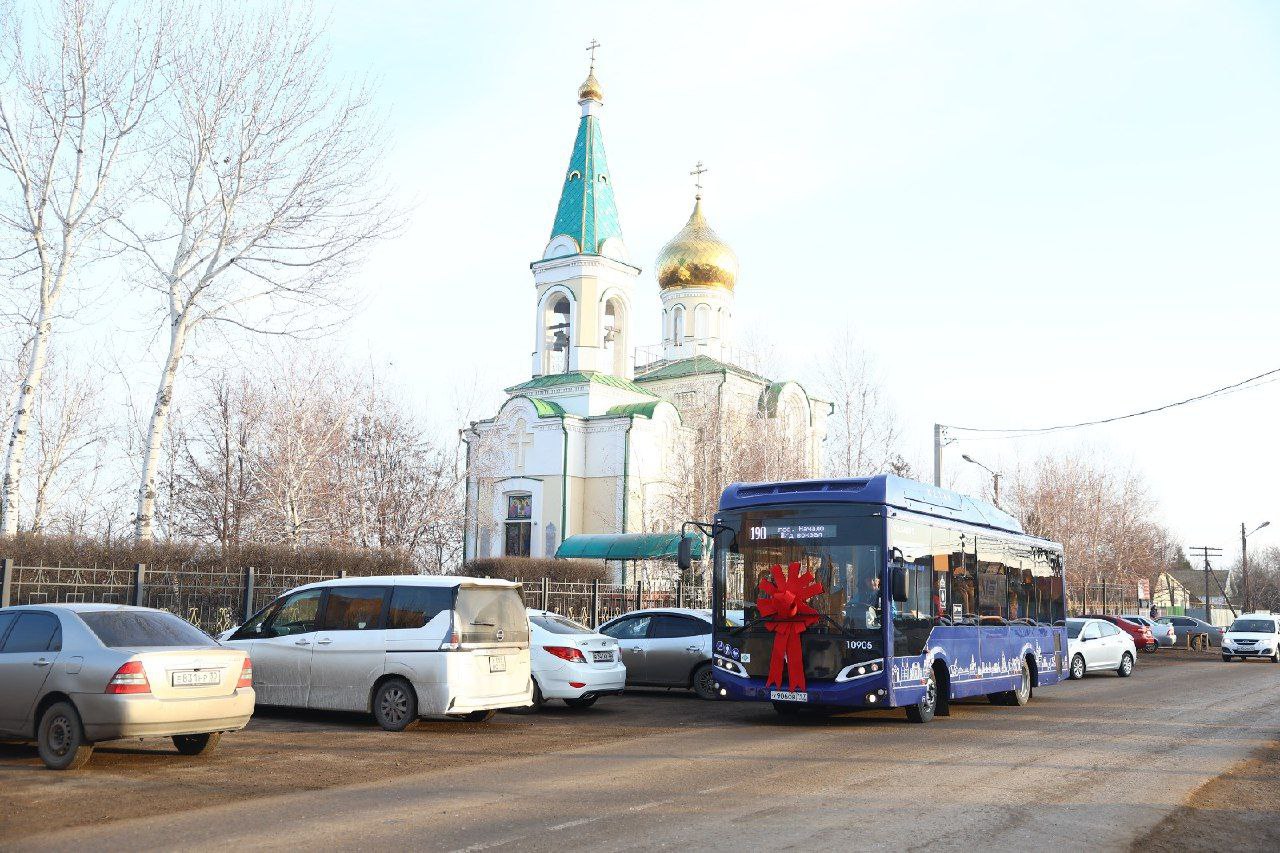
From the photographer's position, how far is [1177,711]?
56.1ft

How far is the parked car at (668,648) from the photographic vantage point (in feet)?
60.6

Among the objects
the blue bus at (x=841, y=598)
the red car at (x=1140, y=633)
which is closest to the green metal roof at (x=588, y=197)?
the red car at (x=1140, y=633)

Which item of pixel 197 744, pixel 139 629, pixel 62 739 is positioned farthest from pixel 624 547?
pixel 62 739

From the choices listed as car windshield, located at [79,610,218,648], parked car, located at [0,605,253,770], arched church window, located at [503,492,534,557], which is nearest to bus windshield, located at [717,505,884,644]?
parked car, located at [0,605,253,770]

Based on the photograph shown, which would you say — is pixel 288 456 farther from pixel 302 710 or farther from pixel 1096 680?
pixel 1096 680

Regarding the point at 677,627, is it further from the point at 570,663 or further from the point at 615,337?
the point at 615,337

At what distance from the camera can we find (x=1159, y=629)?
135ft

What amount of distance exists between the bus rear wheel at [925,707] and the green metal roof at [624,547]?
18.4 metres

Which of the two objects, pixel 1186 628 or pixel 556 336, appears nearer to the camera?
pixel 1186 628

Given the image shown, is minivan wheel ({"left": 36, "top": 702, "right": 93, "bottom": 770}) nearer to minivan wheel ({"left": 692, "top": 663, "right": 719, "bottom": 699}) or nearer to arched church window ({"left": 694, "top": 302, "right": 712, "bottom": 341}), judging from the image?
minivan wheel ({"left": 692, "top": 663, "right": 719, "bottom": 699})

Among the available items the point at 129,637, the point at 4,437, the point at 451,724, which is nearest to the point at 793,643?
the point at 451,724

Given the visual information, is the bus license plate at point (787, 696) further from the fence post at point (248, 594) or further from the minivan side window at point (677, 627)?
the fence post at point (248, 594)

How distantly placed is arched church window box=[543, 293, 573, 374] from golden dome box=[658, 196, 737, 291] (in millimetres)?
7375

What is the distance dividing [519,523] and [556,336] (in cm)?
892
